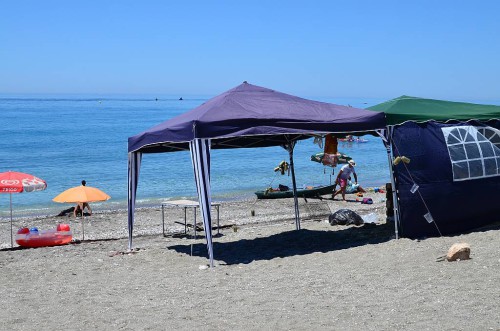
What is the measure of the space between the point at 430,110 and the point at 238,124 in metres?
4.16

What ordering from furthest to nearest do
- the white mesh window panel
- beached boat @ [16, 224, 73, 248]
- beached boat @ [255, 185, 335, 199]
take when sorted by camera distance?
beached boat @ [255, 185, 335, 199]
beached boat @ [16, 224, 73, 248]
the white mesh window panel

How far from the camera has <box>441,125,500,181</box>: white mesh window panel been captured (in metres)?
12.5

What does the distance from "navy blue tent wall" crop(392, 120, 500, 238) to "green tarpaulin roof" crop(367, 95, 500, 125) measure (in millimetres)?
137

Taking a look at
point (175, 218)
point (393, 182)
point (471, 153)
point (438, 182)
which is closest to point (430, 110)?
point (471, 153)

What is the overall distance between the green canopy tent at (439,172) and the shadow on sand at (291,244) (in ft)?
2.92

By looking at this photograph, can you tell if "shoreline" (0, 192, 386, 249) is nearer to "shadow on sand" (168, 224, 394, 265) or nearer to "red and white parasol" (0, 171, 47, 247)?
"shadow on sand" (168, 224, 394, 265)

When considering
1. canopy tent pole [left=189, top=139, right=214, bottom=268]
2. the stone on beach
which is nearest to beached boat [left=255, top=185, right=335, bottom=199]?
canopy tent pole [left=189, top=139, right=214, bottom=268]

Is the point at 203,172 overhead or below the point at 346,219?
overhead

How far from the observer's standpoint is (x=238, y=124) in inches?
446

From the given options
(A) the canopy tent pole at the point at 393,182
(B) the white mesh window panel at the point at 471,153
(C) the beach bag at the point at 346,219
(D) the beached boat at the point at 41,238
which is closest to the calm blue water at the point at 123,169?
(D) the beached boat at the point at 41,238

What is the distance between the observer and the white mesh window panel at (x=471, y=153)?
41.1 ft

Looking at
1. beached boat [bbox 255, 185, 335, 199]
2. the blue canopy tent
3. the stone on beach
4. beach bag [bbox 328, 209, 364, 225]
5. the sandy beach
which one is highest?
the blue canopy tent

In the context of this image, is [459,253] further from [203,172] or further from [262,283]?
[203,172]

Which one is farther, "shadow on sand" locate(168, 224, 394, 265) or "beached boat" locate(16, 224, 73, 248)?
"beached boat" locate(16, 224, 73, 248)
